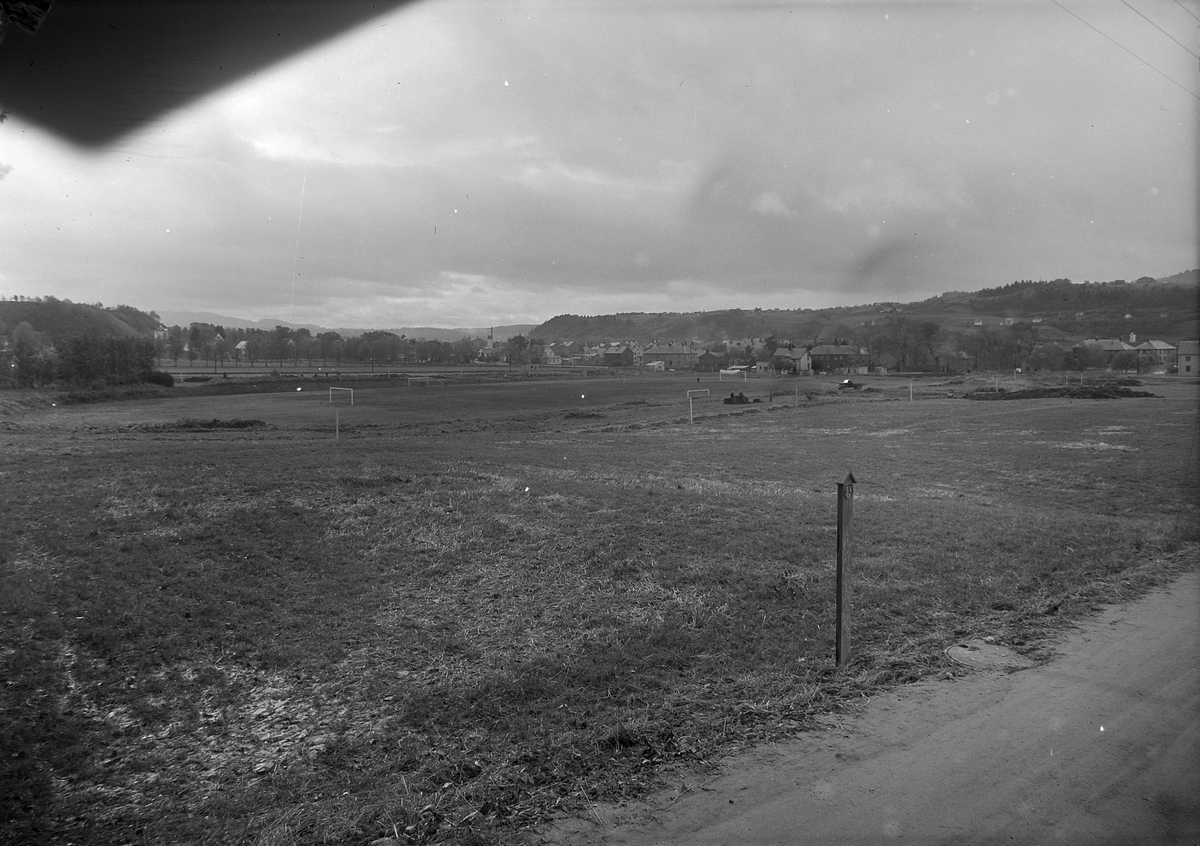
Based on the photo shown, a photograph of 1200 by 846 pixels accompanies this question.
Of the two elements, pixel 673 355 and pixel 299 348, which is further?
pixel 673 355

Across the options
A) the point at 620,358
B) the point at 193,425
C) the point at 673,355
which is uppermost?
the point at 673,355

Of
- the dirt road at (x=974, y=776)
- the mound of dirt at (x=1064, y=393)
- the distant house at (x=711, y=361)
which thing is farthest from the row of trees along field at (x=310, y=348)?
the mound of dirt at (x=1064, y=393)

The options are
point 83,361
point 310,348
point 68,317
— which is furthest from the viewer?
point 310,348

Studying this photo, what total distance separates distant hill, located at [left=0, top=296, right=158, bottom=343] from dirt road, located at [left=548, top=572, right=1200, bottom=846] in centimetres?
1143

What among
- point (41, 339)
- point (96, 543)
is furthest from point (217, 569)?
point (41, 339)

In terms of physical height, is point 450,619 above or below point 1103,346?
below

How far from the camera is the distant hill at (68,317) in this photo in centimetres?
999

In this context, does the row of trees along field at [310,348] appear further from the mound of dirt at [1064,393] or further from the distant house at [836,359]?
the mound of dirt at [1064,393]

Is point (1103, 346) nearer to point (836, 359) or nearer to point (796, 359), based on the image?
point (796, 359)

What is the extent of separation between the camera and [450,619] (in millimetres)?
5832

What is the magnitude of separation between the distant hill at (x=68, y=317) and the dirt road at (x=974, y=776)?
1143 cm

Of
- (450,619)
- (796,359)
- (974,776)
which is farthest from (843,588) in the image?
(796,359)

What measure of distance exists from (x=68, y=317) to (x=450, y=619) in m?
11.2

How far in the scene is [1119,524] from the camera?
923cm
